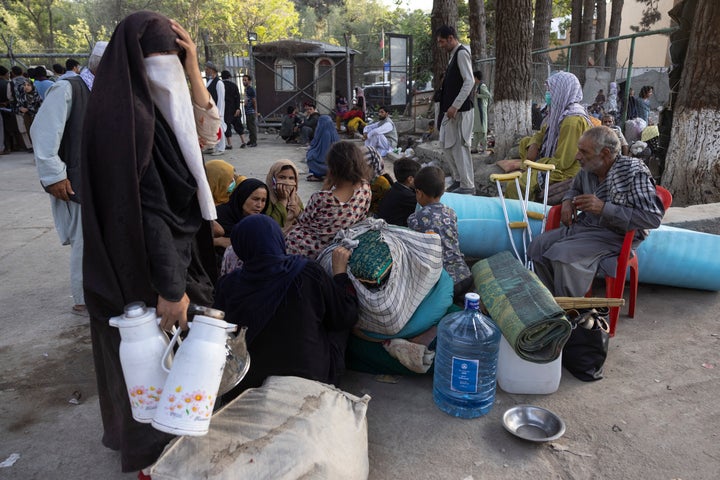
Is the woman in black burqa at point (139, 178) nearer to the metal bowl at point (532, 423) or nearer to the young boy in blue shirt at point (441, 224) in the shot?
the metal bowl at point (532, 423)

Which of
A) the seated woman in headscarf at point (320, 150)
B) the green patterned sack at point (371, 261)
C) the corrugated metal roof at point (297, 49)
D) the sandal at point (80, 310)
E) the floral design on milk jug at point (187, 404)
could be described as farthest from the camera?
the corrugated metal roof at point (297, 49)

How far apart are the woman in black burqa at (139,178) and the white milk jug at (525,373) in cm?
172


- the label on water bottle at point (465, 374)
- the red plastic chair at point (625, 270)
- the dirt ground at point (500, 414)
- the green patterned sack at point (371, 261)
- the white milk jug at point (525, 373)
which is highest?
the green patterned sack at point (371, 261)

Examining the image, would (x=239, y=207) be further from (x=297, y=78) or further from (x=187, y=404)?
(x=297, y=78)

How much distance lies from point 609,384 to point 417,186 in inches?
66.5

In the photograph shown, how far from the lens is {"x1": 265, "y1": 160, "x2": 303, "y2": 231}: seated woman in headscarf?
396 cm

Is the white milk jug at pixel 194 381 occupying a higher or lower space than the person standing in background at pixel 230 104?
lower

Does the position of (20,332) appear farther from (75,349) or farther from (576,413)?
(576,413)

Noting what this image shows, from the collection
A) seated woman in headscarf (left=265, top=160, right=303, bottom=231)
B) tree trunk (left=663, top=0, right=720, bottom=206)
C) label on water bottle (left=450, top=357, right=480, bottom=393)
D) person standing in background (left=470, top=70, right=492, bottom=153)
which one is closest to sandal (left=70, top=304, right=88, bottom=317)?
seated woman in headscarf (left=265, top=160, right=303, bottom=231)

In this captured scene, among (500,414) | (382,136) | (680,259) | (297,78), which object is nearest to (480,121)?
(382,136)

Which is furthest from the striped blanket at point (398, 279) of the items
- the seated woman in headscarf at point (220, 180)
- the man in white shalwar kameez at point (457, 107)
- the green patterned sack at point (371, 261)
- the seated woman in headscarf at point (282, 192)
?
the man in white shalwar kameez at point (457, 107)

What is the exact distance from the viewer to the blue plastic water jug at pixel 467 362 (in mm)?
2590

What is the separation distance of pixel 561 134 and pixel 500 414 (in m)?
3.04

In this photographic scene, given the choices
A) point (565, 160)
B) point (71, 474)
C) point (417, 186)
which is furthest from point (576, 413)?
point (565, 160)
